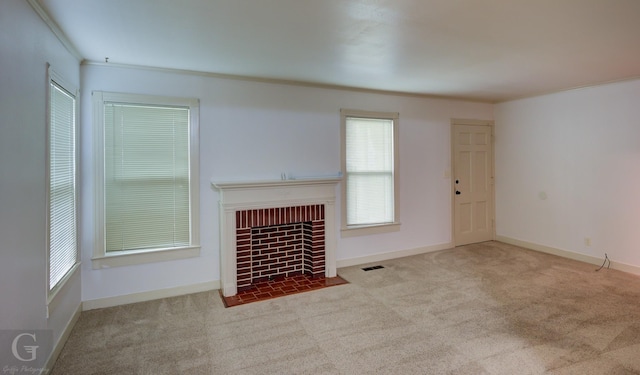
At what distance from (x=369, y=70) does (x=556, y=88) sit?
286 centimetres

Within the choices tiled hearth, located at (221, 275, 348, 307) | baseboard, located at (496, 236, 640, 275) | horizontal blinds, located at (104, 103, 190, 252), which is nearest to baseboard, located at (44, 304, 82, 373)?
horizontal blinds, located at (104, 103, 190, 252)

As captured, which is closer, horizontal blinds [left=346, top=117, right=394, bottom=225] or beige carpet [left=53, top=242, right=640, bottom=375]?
beige carpet [left=53, top=242, right=640, bottom=375]

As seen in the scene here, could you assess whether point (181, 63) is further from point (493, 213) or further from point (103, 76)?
point (493, 213)

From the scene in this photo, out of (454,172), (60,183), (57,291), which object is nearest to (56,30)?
(60,183)

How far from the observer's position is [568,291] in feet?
11.5

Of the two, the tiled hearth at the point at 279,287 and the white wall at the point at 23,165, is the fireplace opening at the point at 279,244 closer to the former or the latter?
the tiled hearth at the point at 279,287

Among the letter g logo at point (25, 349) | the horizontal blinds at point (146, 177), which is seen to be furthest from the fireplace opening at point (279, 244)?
the letter g logo at point (25, 349)

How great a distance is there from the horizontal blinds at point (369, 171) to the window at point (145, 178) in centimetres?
201

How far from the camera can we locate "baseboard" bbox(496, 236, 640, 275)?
4.13m

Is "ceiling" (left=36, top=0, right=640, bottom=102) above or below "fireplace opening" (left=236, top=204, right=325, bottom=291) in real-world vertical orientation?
above

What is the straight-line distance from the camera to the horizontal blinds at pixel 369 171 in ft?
15.0

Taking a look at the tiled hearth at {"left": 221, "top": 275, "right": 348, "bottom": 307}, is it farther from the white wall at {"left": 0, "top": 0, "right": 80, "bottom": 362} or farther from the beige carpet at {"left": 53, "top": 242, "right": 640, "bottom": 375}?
the white wall at {"left": 0, "top": 0, "right": 80, "bottom": 362}

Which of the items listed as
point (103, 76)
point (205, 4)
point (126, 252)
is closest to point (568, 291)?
point (205, 4)

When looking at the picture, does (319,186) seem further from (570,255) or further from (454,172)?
(570,255)
